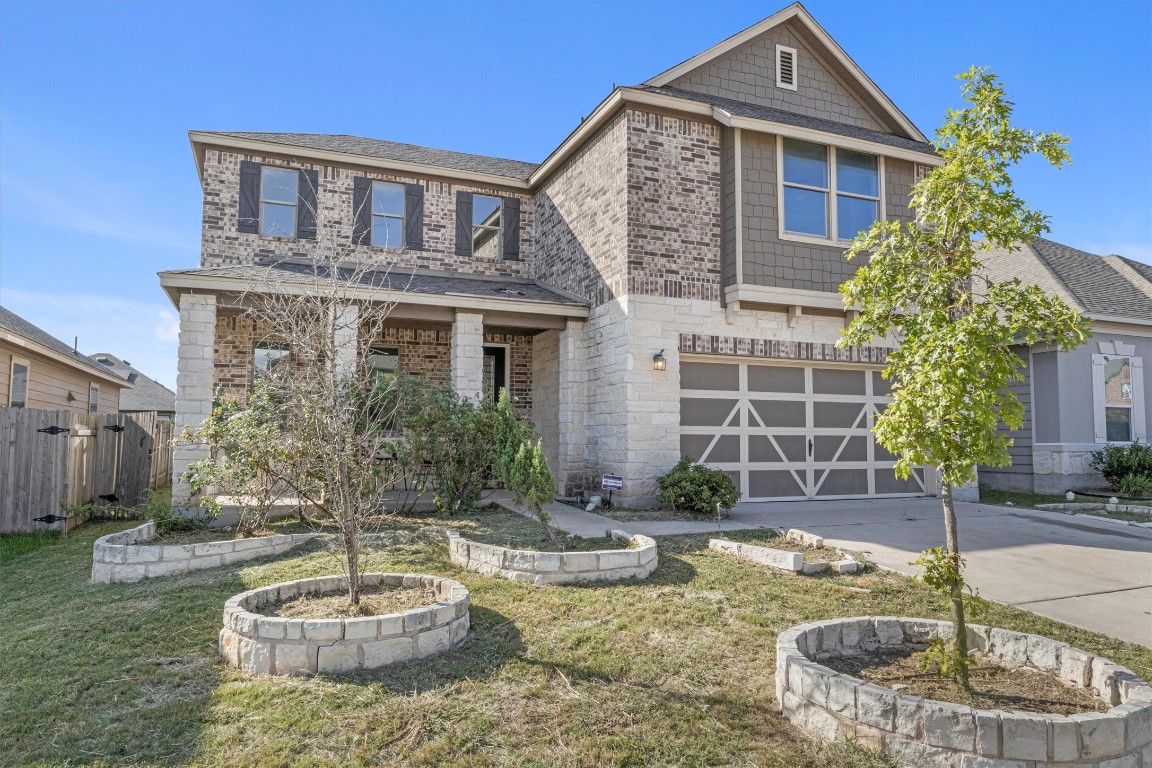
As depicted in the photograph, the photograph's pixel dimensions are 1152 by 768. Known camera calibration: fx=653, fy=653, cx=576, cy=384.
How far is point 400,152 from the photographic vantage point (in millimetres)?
14250

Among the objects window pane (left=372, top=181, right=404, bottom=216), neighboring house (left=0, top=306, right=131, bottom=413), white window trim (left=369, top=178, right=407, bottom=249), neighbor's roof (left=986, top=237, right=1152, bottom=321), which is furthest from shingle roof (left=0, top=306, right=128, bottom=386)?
neighbor's roof (left=986, top=237, right=1152, bottom=321)

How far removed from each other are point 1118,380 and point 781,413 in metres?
8.81

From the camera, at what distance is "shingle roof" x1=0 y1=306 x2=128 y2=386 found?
46.3ft

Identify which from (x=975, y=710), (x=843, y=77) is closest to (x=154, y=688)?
(x=975, y=710)

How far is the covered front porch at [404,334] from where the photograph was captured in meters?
9.34

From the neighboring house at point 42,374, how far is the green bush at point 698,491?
1266 cm

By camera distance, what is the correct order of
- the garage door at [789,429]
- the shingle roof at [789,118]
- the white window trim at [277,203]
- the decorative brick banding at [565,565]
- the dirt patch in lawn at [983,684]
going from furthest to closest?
the white window trim at [277,203] → the garage door at [789,429] → the shingle roof at [789,118] → the decorative brick banding at [565,565] → the dirt patch in lawn at [983,684]

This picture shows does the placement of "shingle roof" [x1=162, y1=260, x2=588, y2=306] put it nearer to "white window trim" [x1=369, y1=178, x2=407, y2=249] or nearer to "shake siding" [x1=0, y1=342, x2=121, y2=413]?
"white window trim" [x1=369, y1=178, x2=407, y2=249]

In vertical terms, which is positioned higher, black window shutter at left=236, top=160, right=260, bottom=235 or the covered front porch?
black window shutter at left=236, top=160, right=260, bottom=235

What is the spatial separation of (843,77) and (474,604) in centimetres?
1238

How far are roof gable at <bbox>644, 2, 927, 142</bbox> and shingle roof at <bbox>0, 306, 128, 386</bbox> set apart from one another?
14.2 m

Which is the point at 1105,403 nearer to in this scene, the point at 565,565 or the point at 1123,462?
the point at 1123,462

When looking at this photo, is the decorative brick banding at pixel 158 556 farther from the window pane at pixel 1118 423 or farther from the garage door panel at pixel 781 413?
the window pane at pixel 1118 423

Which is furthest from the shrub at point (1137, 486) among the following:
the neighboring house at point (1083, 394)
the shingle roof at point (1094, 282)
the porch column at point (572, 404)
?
the porch column at point (572, 404)
